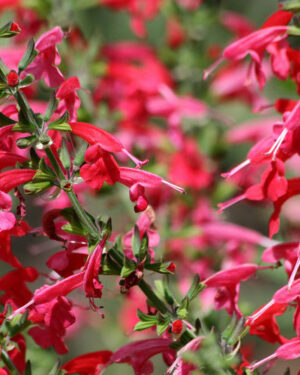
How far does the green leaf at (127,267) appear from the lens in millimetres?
593

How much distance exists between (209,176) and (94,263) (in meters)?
0.79

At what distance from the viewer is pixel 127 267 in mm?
603

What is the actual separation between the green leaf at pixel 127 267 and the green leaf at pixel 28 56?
0.65ft

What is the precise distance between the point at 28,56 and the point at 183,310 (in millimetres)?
277

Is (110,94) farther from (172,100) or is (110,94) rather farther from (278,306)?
(278,306)

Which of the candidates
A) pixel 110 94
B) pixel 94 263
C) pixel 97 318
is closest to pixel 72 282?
pixel 94 263

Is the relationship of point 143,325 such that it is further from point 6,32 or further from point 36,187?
point 6,32

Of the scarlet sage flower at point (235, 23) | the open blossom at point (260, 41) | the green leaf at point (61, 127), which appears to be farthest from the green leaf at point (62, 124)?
the scarlet sage flower at point (235, 23)

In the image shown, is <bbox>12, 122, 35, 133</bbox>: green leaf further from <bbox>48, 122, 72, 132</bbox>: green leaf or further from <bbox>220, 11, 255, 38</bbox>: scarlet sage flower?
<bbox>220, 11, 255, 38</bbox>: scarlet sage flower

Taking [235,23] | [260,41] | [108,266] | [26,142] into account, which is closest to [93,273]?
[108,266]

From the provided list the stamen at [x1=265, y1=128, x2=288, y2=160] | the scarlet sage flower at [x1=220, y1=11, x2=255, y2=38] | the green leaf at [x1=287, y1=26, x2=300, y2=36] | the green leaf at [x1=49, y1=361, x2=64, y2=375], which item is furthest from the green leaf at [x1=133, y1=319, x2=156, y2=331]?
the scarlet sage flower at [x1=220, y1=11, x2=255, y2=38]

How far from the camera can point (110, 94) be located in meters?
1.40

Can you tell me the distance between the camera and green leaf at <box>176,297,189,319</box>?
0.62 meters

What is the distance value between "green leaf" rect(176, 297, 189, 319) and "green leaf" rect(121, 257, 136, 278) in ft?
0.20
